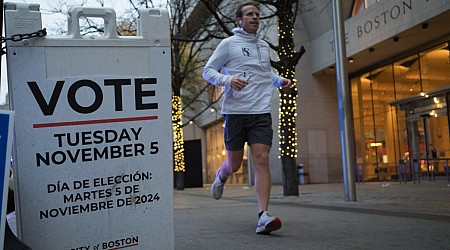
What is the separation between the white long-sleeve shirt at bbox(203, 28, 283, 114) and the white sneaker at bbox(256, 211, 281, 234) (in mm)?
905

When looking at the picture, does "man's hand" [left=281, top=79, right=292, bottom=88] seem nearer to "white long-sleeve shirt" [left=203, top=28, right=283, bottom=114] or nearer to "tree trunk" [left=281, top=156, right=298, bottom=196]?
"white long-sleeve shirt" [left=203, top=28, right=283, bottom=114]

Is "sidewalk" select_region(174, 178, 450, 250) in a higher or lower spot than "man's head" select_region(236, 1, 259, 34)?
lower

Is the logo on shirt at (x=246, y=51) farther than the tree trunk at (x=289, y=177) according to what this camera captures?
No

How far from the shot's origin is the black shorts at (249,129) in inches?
185

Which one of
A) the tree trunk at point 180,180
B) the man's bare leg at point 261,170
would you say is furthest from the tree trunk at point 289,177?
the tree trunk at point 180,180

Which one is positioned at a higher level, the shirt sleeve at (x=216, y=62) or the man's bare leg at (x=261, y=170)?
the shirt sleeve at (x=216, y=62)

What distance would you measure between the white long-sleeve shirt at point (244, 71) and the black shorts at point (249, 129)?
0.17 ft

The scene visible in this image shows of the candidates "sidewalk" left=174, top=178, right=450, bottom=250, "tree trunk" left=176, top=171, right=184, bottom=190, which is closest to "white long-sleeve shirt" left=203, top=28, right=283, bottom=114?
"sidewalk" left=174, top=178, right=450, bottom=250

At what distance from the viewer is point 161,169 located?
2.67 m

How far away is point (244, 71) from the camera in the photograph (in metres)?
4.77

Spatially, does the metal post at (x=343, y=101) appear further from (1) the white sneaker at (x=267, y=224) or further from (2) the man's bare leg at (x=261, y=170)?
(1) the white sneaker at (x=267, y=224)

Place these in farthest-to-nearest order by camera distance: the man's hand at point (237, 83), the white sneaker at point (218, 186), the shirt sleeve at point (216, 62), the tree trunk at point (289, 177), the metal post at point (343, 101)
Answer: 1. the tree trunk at point (289, 177)
2. the metal post at point (343, 101)
3. the white sneaker at point (218, 186)
4. the shirt sleeve at point (216, 62)
5. the man's hand at point (237, 83)

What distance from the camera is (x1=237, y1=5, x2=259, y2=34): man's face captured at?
483 centimetres

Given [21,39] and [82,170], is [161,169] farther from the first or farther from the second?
[21,39]
